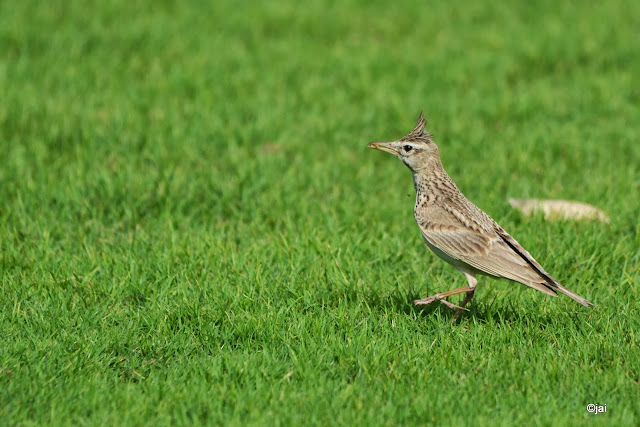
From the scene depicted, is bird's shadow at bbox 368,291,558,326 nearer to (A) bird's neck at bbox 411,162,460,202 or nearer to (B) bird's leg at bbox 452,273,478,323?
(B) bird's leg at bbox 452,273,478,323

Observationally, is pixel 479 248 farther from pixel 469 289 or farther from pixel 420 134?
pixel 420 134

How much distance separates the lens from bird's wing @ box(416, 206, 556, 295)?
573 cm

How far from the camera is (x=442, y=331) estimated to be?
5.86 metres

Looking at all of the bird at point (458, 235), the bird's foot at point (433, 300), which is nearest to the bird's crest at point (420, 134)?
the bird at point (458, 235)

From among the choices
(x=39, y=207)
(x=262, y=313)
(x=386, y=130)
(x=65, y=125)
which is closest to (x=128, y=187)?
(x=39, y=207)

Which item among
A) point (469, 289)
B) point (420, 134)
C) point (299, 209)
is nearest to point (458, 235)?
point (469, 289)

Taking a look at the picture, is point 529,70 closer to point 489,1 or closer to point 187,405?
point 489,1

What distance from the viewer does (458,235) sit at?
5973 mm

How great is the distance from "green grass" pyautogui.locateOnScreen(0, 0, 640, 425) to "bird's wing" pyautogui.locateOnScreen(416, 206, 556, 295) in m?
0.41

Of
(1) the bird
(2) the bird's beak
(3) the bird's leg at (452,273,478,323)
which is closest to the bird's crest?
(1) the bird

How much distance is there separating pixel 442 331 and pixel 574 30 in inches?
357

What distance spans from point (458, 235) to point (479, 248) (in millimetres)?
172

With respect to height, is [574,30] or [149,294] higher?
[574,30]

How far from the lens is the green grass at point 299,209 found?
516 cm
